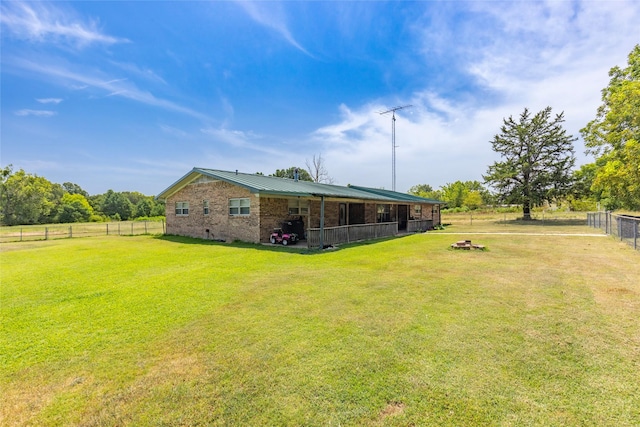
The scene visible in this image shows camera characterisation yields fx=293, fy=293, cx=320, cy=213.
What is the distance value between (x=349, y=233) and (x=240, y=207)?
586cm

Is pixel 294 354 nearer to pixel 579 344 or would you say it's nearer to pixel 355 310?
pixel 355 310

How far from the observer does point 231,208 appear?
15766 mm

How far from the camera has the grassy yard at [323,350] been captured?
257 cm

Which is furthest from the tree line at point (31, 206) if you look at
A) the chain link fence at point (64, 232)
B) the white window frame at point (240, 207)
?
the white window frame at point (240, 207)

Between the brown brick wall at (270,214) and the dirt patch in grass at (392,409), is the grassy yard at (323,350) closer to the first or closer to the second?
the dirt patch in grass at (392,409)

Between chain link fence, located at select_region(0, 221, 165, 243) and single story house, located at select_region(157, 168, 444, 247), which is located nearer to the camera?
single story house, located at select_region(157, 168, 444, 247)

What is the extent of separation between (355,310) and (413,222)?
18.6m

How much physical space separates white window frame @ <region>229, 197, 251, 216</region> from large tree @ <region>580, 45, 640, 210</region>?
67.2 feet

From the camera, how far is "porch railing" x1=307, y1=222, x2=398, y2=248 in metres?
13.3

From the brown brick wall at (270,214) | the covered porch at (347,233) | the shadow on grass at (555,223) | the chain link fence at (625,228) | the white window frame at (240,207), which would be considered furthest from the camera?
the shadow on grass at (555,223)

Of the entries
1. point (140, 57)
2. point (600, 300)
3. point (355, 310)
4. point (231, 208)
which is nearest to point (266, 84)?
point (140, 57)

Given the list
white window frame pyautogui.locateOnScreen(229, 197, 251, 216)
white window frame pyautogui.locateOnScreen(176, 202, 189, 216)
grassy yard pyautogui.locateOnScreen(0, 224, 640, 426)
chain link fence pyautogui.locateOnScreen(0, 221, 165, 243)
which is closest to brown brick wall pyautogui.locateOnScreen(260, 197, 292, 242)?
white window frame pyautogui.locateOnScreen(229, 197, 251, 216)

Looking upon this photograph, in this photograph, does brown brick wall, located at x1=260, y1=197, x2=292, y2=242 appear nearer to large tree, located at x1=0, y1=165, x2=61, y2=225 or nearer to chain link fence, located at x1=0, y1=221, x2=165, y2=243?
chain link fence, located at x1=0, y1=221, x2=165, y2=243

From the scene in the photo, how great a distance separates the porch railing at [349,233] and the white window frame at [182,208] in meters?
9.67
